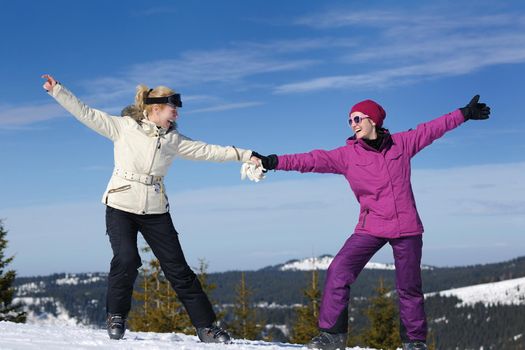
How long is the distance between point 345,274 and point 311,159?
3.97ft

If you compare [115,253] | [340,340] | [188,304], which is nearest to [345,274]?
[340,340]

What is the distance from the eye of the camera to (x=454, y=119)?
6.97 m

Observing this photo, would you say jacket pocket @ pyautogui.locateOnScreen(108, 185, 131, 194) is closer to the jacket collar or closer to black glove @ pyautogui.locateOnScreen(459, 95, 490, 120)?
the jacket collar

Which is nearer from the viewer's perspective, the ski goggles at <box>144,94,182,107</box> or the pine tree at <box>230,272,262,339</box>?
the ski goggles at <box>144,94,182,107</box>

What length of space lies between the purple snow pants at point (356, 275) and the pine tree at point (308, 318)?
24.5 m

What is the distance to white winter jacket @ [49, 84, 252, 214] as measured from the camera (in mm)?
6586

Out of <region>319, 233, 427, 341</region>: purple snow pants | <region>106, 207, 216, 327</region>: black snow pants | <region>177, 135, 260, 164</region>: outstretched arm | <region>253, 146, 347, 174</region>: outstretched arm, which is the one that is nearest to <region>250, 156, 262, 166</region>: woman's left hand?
<region>177, 135, 260, 164</region>: outstretched arm

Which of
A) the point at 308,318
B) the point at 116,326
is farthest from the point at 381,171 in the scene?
the point at 308,318

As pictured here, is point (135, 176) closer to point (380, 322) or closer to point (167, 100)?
point (167, 100)

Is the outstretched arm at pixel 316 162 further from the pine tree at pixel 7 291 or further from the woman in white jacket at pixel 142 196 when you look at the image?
the pine tree at pixel 7 291

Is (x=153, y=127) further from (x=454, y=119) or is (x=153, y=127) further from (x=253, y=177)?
(x=454, y=119)

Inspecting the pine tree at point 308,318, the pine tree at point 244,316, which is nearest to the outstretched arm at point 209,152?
the pine tree at point 308,318

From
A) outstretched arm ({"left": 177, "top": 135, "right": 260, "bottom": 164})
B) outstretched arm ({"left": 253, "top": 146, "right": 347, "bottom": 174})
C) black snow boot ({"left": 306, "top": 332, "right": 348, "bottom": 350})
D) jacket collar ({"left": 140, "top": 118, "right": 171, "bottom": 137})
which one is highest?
jacket collar ({"left": 140, "top": 118, "right": 171, "bottom": 137})

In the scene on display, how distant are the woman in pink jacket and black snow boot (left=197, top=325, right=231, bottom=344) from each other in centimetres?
96
